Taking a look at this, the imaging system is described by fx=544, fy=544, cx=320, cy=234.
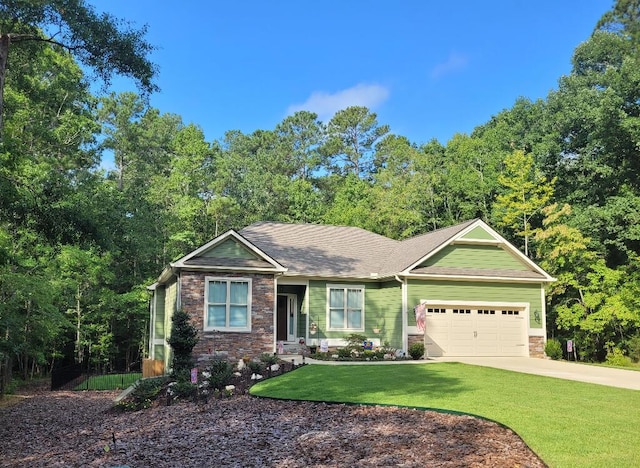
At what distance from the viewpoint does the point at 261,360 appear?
1575cm

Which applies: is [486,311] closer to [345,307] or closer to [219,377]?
[345,307]

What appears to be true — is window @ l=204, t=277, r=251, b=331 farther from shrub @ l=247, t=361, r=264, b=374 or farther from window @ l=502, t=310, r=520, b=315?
window @ l=502, t=310, r=520, b=315

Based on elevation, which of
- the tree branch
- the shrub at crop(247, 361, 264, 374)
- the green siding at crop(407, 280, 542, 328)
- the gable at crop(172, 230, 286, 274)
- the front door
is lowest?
the shrub at crop(247, 361, 264, 374)

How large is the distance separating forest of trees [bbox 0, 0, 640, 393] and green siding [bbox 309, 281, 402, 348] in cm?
771

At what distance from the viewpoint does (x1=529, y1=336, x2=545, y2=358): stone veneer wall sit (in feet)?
67.6

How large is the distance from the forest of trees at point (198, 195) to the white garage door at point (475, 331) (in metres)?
7.62

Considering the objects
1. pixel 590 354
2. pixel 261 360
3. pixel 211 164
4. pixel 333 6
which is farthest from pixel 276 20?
pixel 211 164

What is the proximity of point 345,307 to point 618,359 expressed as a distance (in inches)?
527

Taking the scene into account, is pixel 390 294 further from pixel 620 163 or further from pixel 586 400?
pixel 620 163

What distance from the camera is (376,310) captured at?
21109mm

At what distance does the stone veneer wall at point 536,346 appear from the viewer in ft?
67.6

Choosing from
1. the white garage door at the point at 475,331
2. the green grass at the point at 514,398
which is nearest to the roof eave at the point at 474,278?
the white garage door at the point at 475,331

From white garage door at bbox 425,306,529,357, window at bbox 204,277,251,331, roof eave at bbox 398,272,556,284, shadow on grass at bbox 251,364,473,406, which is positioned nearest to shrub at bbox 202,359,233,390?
shadow on grass at bbox 251,364,473,406

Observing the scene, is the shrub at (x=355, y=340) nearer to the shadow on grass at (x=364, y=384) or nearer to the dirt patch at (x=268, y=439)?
the shadow on grass at (x=364, y=384)
